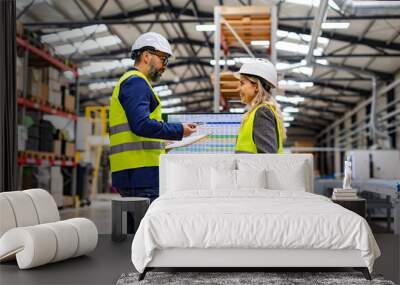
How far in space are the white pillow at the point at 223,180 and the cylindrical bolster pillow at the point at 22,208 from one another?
1517mm

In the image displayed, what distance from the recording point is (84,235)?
4141mm

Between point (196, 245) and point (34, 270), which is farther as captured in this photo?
point (34, 270)

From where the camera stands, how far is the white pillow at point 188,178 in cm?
448

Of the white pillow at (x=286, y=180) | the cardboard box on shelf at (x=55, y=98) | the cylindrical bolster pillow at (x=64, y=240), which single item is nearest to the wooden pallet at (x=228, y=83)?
the white pillow at (x=286, y=180)

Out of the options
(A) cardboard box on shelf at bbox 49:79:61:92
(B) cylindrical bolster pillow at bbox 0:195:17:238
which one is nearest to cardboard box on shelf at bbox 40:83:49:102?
(A) cardboard box on shelf at bbox 49:79:61:92

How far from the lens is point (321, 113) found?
100ft

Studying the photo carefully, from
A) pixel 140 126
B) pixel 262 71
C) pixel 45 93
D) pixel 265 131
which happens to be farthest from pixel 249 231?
pixel 45 93

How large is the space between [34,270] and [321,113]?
93.3 feet

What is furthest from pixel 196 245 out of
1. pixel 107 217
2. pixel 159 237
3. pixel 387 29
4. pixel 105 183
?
pixel 105 183

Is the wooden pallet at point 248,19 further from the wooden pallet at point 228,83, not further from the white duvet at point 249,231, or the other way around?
the white duvet at point 249,231

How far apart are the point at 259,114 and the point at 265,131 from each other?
14cm

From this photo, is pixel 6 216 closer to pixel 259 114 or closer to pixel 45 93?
pixel 259 114

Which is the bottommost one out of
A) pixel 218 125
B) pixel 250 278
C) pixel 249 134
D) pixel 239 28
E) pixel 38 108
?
pixel 250 278

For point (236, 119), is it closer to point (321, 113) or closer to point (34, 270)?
point (34, 270)
